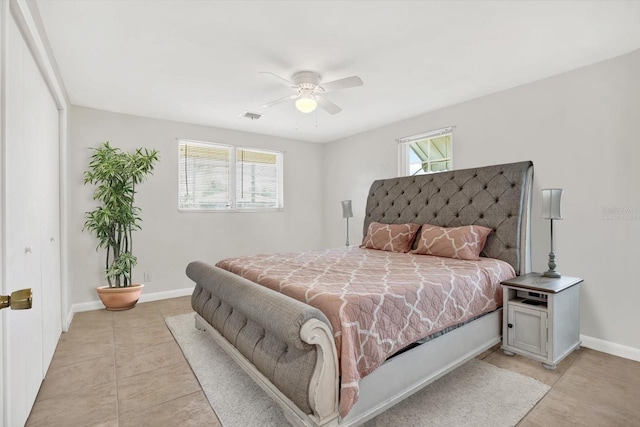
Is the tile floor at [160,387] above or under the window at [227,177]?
under

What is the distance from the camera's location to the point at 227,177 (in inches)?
189

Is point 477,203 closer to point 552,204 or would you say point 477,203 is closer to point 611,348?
point 552,204

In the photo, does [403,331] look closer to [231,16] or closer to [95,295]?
[231,16]

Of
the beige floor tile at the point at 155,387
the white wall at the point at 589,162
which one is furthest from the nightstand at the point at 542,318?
the beige floor tile at the point at 155,387

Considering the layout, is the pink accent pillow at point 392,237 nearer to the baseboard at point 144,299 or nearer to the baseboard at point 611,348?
the baseboard at point 611,348

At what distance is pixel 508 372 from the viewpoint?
88.3 inches

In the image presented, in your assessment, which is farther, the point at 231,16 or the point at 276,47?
the point at 276,47

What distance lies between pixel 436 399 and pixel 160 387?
1.80 meters

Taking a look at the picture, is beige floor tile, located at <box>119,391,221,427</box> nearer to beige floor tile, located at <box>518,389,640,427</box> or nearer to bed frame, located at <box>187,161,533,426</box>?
bed frame, located at <box>187,161,533,426</box>

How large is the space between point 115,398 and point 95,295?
231 centimetres

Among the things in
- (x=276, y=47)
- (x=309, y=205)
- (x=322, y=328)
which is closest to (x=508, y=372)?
(x=322, y=328)

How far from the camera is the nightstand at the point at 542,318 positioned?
7.49ft

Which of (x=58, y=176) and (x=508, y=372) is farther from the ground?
(x=58, y=176)

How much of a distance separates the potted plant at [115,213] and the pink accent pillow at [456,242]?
3313 millimetres
